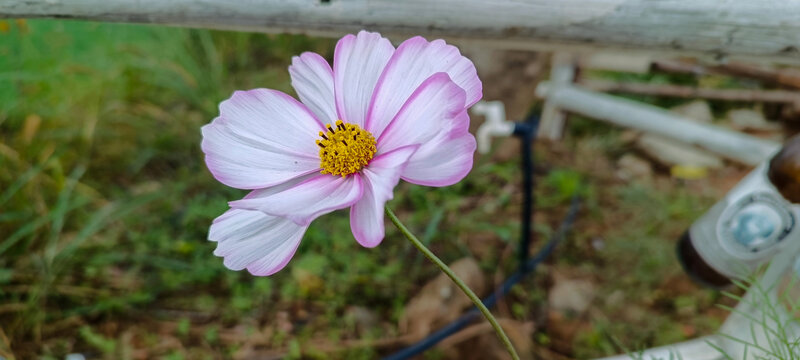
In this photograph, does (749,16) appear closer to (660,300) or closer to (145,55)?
(660,300)

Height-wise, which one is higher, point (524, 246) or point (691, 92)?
point (691, 92)

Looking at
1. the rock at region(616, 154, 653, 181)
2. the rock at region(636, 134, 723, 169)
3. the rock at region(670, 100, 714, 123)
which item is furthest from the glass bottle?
the rock at region(670, 100, 714, 123)

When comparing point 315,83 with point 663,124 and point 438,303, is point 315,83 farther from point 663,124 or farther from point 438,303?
point 663,124

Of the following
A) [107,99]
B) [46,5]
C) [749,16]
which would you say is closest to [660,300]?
[749,16]

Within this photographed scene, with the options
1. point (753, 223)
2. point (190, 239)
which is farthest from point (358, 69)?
point (190, 239)

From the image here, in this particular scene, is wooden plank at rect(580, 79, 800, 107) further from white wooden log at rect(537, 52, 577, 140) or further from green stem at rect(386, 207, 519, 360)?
green stem at rect(386, 207, 519, 360)

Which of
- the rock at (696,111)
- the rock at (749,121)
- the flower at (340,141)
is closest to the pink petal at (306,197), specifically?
the flower at (340,141)

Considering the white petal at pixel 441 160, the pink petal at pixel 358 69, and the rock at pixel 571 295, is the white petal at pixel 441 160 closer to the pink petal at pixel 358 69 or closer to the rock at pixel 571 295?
the pink petal at pixel 358 69
